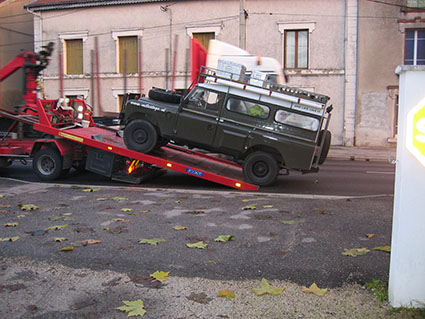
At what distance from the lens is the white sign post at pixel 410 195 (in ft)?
11.1

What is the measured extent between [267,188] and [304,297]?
20.9ft

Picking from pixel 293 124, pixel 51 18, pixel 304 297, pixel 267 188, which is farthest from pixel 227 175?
pixel 51 18

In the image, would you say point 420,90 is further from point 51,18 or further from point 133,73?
point 51,18

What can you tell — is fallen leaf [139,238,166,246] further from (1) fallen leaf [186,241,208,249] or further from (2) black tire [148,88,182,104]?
(2) black tire [148,88,182,104]

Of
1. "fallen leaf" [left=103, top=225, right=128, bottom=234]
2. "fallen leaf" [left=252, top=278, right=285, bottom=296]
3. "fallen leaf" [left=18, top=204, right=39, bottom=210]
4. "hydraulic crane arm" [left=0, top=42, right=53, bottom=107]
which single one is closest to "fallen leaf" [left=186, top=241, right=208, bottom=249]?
"fallen leaf" [left=103, top=225, right=128, bottom=234]

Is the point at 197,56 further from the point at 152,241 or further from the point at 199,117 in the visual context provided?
the point at 152,241

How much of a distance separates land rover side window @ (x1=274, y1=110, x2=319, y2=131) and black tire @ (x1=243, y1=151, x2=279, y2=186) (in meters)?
0.82

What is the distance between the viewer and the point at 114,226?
19.3ft

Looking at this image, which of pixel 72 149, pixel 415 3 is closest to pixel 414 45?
pixel 415 3

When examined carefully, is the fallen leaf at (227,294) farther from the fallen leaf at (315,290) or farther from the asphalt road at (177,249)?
the fallen leaf at (315,290)

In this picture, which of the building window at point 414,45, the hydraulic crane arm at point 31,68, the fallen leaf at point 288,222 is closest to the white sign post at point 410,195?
the fallen leaf at point 288,222

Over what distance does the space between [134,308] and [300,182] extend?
8.03 metres

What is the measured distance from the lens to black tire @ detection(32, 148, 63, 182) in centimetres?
1079

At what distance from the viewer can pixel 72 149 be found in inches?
441
